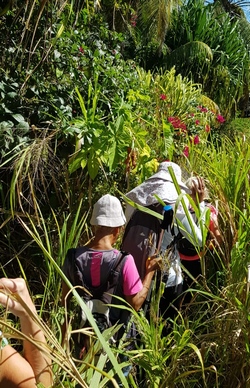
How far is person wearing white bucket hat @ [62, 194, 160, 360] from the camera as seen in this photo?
86.2 inches

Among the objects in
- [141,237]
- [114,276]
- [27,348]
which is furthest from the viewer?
[141,237]

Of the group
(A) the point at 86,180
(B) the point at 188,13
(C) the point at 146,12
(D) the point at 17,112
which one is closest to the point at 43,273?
(A) the point at 86,180

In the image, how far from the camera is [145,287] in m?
2.32

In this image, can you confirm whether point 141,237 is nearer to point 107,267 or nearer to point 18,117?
point 107,267

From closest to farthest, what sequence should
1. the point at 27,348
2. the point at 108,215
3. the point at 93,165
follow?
the point at 27,348 < the point at 108,215 < the point at 93,165

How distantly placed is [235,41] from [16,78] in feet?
33.8

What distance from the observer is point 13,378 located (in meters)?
1.33

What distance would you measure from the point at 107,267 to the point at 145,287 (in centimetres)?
24

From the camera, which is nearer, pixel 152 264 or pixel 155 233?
pixel 152 264

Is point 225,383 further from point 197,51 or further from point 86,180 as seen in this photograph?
point 197,51

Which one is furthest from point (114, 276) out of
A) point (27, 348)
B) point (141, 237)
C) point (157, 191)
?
point (27, 348)

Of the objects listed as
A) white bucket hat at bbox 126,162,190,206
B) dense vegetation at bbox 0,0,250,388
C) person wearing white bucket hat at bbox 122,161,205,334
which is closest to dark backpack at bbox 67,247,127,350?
dense vegetation at bbox 0,0,250,388

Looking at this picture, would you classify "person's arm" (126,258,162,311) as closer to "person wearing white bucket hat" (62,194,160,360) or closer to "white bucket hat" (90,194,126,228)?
"person wearing white bucket hat" (62,194,160,360)

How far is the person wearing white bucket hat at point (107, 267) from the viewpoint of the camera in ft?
7.18
